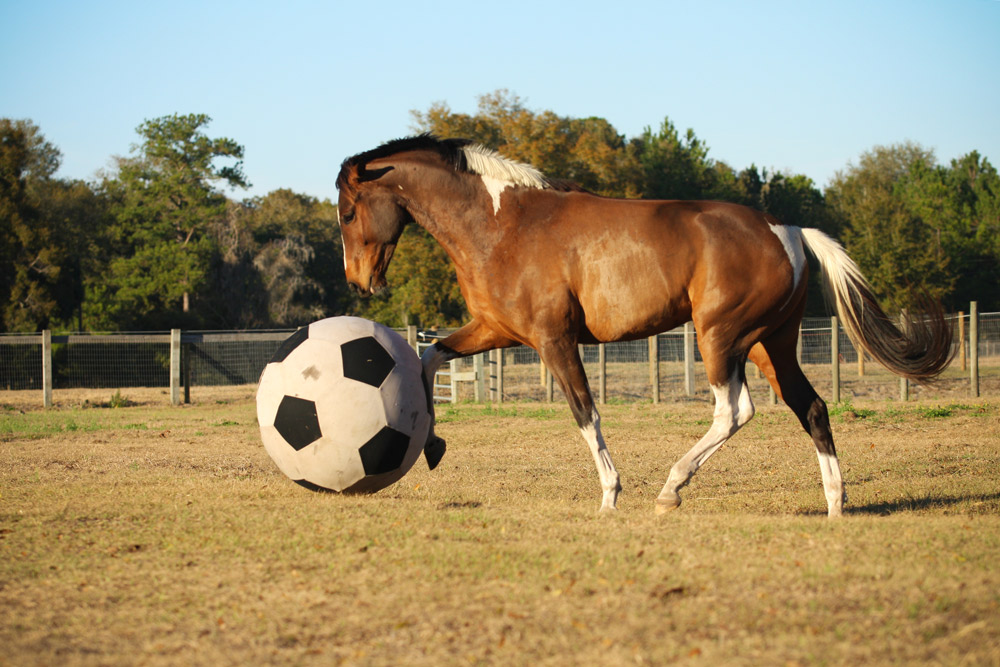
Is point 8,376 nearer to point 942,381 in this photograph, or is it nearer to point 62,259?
point 62,259

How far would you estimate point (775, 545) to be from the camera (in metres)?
4.59

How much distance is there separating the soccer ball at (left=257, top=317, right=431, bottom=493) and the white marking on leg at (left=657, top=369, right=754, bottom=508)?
1.76 metres

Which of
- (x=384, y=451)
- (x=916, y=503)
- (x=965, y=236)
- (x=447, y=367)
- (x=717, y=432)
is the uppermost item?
(x=965, y=236)

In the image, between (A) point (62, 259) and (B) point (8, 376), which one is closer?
(B) point (8, 376)

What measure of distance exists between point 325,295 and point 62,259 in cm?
1294

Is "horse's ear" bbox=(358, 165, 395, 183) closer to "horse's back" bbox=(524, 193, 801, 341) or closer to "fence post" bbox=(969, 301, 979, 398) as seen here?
"horse's back" bbox=(524, 193, 801, 341)

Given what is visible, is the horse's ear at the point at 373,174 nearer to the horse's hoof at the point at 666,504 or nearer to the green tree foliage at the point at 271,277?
the horse's hoof at the point at 666,504

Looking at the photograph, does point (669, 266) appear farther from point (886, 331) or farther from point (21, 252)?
point (21, 252)

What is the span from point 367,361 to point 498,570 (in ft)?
7.47

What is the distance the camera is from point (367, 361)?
6027mm

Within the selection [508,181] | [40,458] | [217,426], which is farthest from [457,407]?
[508,181]

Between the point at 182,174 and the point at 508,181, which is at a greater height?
the point at 182,174

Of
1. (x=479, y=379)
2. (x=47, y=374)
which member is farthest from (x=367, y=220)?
(x=47, y=374)

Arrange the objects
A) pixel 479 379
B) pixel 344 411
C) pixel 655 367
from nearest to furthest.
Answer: pixel 344 411
pixel 655 367
pixel 479 379
